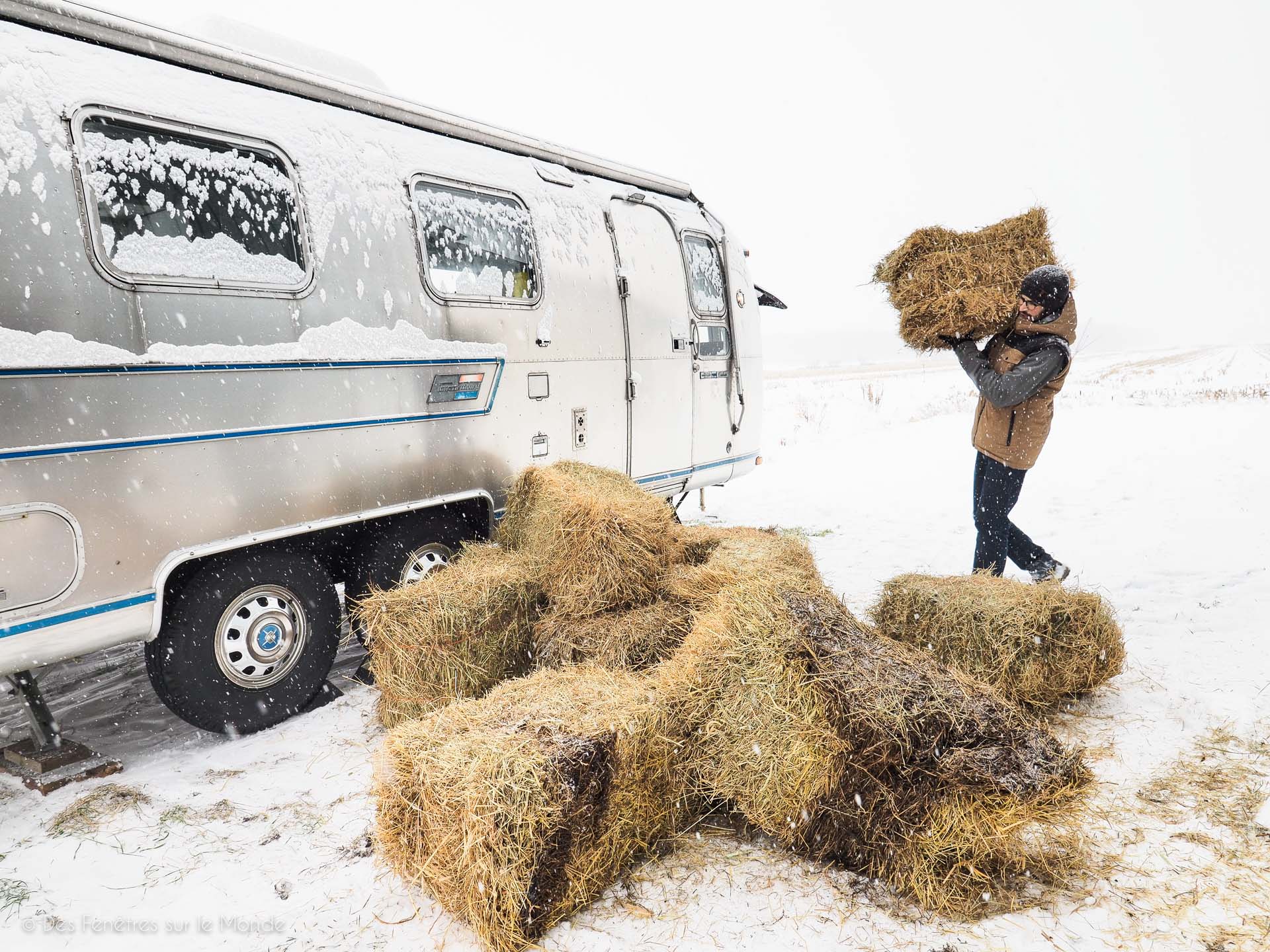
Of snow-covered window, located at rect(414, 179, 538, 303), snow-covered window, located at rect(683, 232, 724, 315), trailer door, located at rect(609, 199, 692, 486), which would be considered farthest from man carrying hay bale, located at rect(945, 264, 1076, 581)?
snow-covered window, located at rect(414, 179, 538, 303)

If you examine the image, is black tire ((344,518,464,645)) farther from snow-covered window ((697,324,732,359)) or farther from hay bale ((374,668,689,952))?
snow-covered window ((697,324,732,359))

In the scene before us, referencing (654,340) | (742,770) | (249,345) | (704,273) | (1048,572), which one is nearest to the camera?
(742,770)

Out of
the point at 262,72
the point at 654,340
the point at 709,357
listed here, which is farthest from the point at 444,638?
the point at 709,357

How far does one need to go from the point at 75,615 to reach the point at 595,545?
2.12 meters

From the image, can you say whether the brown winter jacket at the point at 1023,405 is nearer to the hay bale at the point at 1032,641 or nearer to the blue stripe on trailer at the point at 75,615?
the hay bale at the point at 1032,641

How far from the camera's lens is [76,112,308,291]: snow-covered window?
301 cm

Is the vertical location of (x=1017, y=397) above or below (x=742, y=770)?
above

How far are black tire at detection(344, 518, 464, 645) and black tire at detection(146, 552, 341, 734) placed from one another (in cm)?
27

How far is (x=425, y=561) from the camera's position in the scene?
439 cm

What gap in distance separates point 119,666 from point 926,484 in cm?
821

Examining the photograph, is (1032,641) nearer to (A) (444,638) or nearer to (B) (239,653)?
(A) (444,638)


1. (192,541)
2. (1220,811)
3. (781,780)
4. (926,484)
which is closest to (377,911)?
(781,780)

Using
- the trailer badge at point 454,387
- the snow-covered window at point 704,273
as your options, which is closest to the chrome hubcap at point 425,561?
the trailer badge at point 454,387

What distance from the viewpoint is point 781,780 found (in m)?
2.50
